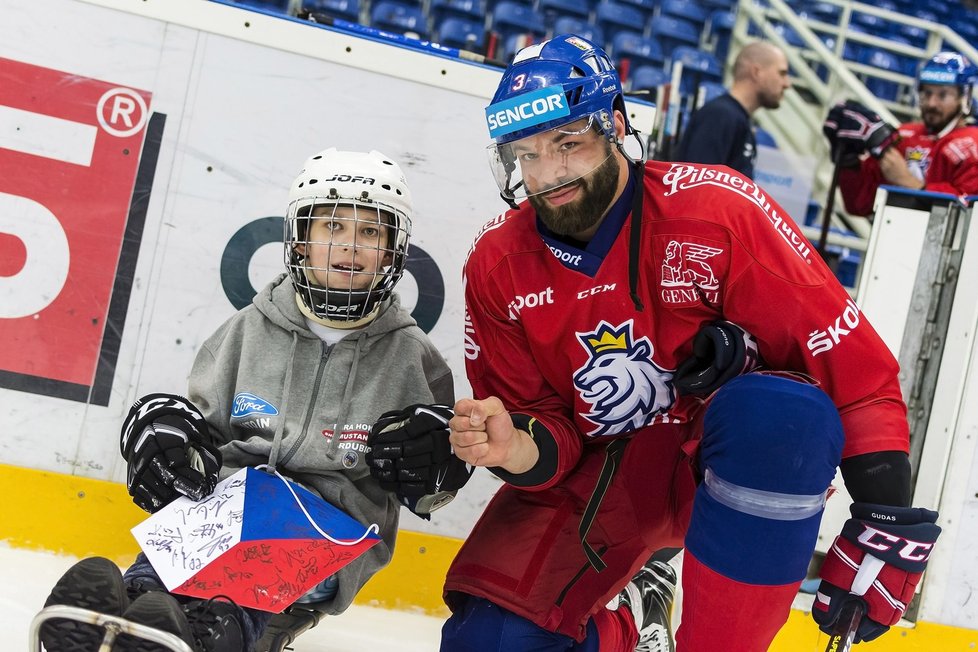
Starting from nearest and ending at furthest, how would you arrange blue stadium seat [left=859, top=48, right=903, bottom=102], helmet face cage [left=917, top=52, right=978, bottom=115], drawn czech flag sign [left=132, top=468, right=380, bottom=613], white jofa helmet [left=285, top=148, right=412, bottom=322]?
1. drawn czech flag sign [left=132, top=468, right=380, bottom=613]
2. white jofa helmet [left=285, top=148, right=412, bottom=322]
3. helmet face cage [left=917, top=52, right=978, bottom=115]
4. blue stadium seat [left=859, top=48, right=903, bottom=102]

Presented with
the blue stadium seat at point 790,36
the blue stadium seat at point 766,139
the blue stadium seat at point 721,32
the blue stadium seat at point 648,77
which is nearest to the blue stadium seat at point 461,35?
the blue stadium seat at point 648,77

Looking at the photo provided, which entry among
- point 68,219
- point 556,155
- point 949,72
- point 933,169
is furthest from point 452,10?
point 556,155

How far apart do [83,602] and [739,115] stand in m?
2.81

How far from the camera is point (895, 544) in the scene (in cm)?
131

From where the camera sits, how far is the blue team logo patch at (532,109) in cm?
142

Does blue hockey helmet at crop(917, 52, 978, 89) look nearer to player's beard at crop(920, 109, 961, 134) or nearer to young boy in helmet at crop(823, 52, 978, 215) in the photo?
young boy in helmet at crop(823, 52, 978, 215)

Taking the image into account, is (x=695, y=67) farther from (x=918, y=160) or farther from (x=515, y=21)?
(x=918, y=160)

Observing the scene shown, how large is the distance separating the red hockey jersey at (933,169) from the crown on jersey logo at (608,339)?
2.30 meters

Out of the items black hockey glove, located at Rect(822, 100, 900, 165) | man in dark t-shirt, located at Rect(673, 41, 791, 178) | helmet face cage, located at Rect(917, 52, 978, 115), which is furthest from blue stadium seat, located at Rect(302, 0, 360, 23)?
helmet face cage, located at Rect(917, 52, 978, 115)

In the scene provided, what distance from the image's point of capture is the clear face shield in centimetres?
157

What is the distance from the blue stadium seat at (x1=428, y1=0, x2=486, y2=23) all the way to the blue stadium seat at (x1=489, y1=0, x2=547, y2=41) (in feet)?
0.43

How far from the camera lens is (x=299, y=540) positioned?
4.67 ft

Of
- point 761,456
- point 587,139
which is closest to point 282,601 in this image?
point 761,456

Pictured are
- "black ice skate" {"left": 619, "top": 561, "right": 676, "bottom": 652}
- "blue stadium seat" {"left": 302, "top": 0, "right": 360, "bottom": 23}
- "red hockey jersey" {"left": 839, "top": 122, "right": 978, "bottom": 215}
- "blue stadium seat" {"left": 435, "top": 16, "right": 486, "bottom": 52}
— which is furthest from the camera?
"blue stadium seat" {"left": 435, "top": 16, "right": 486, "bottom": 52}
